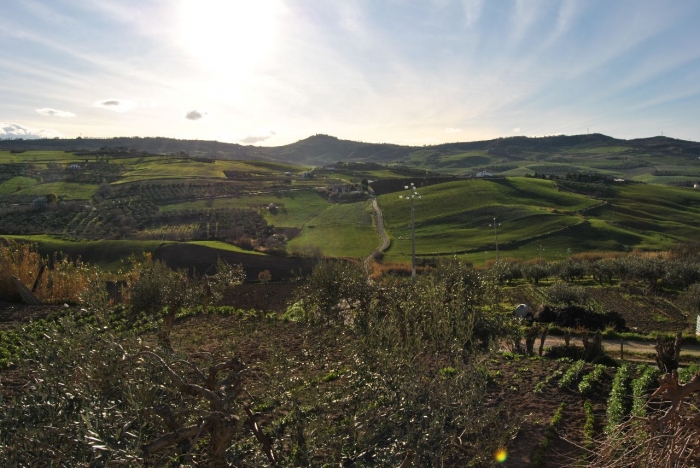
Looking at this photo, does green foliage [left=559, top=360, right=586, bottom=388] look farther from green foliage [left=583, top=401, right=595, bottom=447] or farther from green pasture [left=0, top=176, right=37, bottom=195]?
green pasture [left=0, top=176, right=37, bottom=195]

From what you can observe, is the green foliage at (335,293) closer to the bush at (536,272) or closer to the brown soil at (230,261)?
the brown soil at (230,261)

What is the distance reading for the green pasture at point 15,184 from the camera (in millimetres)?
96700

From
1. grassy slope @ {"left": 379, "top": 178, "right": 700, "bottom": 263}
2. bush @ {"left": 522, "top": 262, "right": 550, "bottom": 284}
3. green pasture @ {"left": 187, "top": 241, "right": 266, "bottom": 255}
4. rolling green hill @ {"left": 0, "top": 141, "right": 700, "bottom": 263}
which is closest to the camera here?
bush @ {"left": 522, "top": 262, "right": 550, "bottom": 284}

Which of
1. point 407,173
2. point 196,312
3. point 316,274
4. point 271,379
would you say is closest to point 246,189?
point 407,173

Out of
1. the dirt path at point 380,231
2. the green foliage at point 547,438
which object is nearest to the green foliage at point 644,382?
the green foliage at point 547,438

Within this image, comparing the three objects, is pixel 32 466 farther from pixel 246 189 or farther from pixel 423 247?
pixel 246 189

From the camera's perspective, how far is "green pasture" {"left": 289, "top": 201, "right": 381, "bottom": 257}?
7506cm

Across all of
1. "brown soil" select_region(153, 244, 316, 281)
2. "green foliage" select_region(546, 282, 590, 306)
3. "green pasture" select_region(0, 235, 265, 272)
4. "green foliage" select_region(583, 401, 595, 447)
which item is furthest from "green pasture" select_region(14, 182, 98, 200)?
"green foliage" select_region(583, 401, 595, 447)

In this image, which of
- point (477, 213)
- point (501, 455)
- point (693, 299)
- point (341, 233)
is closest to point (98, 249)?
point (341, 233)

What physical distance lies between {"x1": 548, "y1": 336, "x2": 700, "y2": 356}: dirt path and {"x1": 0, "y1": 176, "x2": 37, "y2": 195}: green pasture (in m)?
107

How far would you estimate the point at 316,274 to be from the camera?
18.9 meters

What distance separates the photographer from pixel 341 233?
8519 cm

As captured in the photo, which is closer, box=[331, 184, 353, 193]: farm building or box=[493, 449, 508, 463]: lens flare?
box=[493, 449, 508, 463]: lens flare

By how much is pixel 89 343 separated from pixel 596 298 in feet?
147
